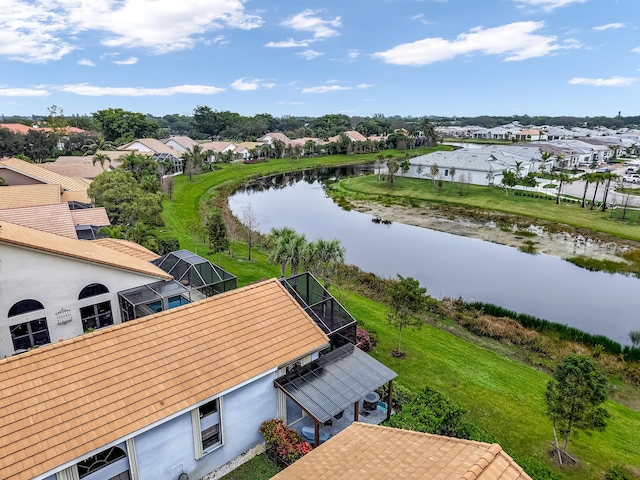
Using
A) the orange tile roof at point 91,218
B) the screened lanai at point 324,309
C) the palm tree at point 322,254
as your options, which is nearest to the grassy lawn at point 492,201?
the palm tree at point 322,254

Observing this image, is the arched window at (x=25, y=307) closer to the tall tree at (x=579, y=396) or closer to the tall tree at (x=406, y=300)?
the tall tree at (x=406, y=300)

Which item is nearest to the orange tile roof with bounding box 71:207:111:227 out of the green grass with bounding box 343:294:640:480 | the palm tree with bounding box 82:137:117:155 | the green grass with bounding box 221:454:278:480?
the green grass with bounding box 343:294:640:480

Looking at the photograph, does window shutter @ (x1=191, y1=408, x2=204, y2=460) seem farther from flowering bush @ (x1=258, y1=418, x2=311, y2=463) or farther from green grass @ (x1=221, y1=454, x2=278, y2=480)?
flowering bush @ (x1=258, y1=418, x2=311, y2=463)

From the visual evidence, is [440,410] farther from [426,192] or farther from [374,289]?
[426,192]

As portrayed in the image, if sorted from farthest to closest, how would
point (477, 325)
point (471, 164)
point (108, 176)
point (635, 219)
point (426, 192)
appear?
point (471, 164)
point (426, 192)
point (635, 219)
point (108, 176)
point (477, 325)

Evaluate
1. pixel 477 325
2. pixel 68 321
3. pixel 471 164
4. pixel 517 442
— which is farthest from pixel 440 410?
pixel 471 164

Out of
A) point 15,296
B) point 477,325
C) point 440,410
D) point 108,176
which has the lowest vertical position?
→ point 477,325

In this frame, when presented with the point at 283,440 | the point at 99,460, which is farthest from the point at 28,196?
the point at 283,440
